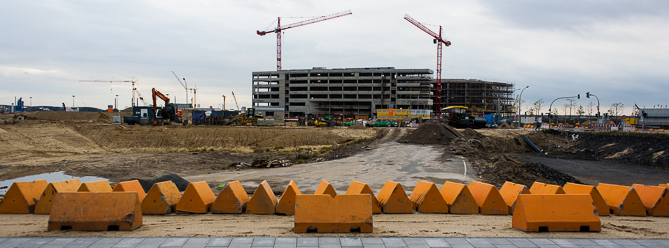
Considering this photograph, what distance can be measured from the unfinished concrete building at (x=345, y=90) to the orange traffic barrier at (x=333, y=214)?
352 feet

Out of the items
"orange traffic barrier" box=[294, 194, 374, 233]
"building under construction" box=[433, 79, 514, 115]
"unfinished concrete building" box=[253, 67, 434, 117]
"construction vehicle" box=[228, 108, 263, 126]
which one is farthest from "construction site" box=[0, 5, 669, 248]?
"building under construction" box=[433, 79, 514, 115]

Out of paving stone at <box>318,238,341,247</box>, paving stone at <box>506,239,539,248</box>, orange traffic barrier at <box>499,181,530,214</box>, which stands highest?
orange traffic barrier at <box>499,181,530,214</box>

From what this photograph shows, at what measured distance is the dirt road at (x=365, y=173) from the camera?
1625 cm

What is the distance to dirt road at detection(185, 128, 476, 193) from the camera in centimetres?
1625

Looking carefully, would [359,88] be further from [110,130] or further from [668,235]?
[668,235]

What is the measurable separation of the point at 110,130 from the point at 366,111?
84605mm

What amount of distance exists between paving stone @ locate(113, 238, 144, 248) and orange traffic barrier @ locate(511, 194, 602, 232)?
6.82 meters

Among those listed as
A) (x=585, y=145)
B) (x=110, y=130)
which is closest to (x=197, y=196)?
(x=110, y=130)

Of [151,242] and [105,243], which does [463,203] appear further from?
[105,243]

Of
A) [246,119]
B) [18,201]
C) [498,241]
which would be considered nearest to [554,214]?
[498,241]

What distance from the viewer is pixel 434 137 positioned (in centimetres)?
3469

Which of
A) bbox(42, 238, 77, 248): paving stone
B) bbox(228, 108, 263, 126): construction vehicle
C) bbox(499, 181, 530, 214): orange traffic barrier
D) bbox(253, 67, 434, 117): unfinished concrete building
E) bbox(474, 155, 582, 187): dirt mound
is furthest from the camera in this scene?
bbox(253, 67, 434, 117): unfinished concrete building

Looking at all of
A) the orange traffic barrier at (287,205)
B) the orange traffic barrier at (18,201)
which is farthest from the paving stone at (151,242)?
the orange traffic barrier at (18,201)

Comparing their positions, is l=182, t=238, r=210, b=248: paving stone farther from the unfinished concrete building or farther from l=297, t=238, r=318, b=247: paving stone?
the unfinished concrete building
